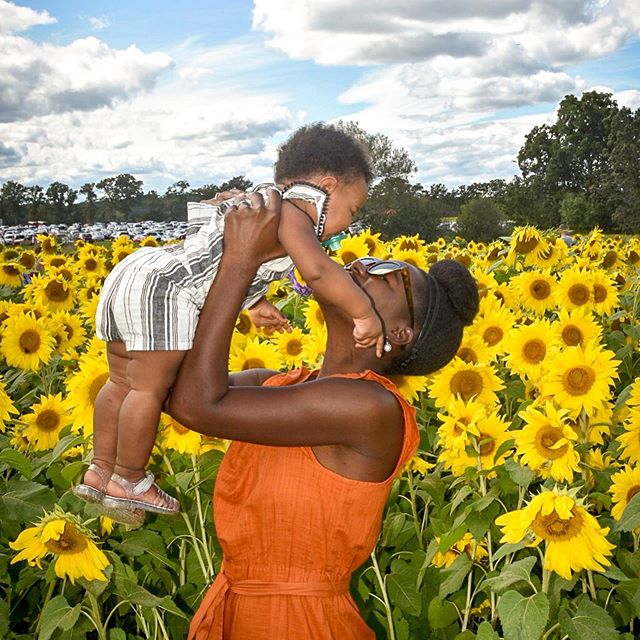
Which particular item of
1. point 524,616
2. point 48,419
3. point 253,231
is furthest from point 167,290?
point 48,419

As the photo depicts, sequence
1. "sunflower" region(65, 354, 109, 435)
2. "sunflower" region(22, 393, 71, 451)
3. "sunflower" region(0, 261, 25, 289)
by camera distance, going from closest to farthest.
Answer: "sunflower" region(65, 354, 109, 435), "sunflower" region(22, 393, 71, 451), "sunflower" region(0, 261, 25, 289)

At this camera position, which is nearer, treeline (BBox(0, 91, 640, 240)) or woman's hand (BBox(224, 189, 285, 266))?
woman's hand (BBox(224, 189, 285, 266))

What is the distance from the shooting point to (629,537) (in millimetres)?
3711

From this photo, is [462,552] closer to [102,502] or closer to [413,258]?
[102,502]

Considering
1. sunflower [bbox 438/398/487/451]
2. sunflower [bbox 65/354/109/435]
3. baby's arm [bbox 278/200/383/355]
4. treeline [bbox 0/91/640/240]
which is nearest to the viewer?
baby's arm [bbox 278/200/383/355]

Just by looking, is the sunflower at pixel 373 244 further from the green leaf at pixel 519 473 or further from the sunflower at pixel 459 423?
the green leaf at pixel 519 473

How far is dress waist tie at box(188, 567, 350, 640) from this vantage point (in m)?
2.37

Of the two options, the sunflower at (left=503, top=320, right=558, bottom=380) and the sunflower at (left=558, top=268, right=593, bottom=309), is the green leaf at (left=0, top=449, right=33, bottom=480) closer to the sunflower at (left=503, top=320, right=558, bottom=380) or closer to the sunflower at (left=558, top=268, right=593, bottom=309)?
the sunflower at (left=503, top=320, right=558, bottom=380)

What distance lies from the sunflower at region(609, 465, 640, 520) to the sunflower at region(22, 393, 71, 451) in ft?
8.88

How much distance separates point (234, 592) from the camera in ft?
8.06

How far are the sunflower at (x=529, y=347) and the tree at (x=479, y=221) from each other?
26109mm

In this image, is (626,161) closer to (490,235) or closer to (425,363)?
(490,235)

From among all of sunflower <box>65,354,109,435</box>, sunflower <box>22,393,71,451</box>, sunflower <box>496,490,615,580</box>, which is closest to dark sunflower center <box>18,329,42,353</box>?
sunflower <box>22,393,71,451</box>

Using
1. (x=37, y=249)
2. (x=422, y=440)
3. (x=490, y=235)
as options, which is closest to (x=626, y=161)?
(x=490, y=235)
